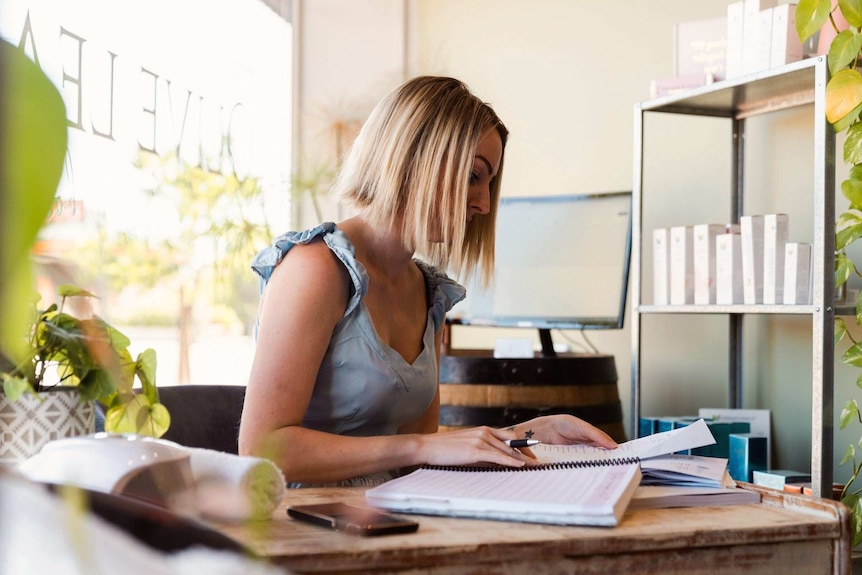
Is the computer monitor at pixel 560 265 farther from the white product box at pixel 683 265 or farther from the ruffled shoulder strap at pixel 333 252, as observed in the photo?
the ruffled shoulder strap at pixel 333 252

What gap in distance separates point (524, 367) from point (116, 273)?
2.30m

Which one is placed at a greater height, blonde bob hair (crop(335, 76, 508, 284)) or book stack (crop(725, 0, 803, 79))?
book stack (crop(725, 0, 803, 79))

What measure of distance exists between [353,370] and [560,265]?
147 centimetres

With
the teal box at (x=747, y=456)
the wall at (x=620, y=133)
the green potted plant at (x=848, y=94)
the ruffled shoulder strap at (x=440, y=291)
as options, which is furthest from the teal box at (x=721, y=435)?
the ruffled shoulder strap at (x=440, y=291)

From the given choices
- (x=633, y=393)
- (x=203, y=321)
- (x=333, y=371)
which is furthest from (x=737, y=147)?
(x=203, y=321)

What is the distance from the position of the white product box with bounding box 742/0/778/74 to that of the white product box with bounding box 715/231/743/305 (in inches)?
17.7

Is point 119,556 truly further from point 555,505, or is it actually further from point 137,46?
point 137,46

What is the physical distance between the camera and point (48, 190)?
108mm

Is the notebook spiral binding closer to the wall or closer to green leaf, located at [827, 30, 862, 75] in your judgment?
green leaf, located at [827, 30, 862, 75]

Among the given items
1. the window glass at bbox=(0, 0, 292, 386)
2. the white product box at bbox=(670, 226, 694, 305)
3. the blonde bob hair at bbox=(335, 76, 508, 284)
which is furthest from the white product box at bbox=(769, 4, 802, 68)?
the window glass at bbox=(0, 0, 292, 386)

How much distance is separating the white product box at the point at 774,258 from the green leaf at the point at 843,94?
1.18 ft

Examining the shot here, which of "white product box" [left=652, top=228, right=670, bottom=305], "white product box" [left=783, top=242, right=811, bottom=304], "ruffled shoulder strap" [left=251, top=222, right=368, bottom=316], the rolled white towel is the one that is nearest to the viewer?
the rolled white towel

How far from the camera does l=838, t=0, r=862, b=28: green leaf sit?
1.98m

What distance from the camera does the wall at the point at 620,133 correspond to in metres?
2.77
